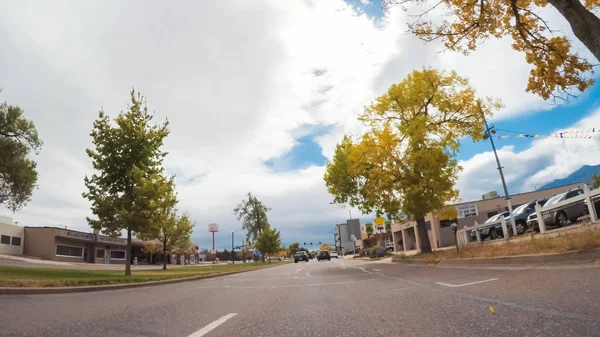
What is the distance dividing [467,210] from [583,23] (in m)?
42.7

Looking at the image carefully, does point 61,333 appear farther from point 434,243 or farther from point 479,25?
point 434,243

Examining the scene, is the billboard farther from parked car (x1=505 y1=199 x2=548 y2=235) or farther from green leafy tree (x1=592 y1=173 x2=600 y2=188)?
green leafy tree (x1=592 y1=173 x2=600 y2=188)

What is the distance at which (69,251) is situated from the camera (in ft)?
163

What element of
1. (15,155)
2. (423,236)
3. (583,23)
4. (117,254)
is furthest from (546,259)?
(117,254)

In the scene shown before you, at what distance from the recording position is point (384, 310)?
552cm

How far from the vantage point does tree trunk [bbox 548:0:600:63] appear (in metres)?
7.00

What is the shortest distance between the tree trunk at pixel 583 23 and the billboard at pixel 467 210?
138ft

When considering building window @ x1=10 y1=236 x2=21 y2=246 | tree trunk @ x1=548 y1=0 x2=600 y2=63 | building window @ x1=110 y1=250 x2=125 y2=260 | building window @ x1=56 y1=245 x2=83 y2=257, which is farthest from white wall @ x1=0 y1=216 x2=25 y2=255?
tree trunk @ x1=548 y1=0 x2=600 y2=63

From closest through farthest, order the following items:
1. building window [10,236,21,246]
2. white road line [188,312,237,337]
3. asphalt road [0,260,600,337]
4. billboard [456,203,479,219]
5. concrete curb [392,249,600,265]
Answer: asphalt road [0,260,600,337] → white road line [188,312,237,337] → concrete curb [392,249,600,265] → building window [10,236,21,246] → billboard [456,203,479,219]

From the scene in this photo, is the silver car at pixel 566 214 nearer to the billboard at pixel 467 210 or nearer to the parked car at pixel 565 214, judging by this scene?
the parked car at pixel 565 214

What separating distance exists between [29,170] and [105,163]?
12.5 meters

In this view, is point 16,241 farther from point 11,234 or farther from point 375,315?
point 375,315

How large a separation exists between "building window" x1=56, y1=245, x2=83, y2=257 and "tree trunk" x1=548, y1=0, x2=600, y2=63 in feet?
179

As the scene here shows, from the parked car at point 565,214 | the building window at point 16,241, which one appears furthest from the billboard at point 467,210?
the building window at point 16,241
